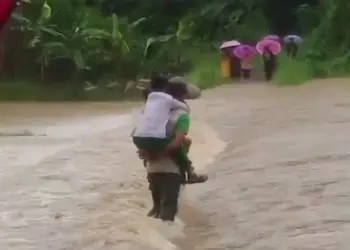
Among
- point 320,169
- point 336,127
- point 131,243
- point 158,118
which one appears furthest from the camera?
point 336,127

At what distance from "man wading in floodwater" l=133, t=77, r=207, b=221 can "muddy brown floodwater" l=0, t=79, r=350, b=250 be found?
95 millimetres

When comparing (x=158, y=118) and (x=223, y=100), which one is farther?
(x=223, y=100)

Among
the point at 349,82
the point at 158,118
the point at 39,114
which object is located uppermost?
the point at 158,118

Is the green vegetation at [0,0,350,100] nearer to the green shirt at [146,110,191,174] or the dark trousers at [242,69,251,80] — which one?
the dark trousers at [242,69,251,80]

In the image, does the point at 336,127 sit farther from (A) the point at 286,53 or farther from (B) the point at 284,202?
(A) the point at 286,53

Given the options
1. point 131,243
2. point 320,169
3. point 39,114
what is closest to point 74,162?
point 320,169

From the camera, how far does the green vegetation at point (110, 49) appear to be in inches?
462

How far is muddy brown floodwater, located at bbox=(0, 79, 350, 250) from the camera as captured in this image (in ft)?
13.0

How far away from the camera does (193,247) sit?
410 centimetres

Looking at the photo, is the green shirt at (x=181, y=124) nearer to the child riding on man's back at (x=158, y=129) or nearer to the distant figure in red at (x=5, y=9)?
the child riding on man's back at (x=158, y=129)

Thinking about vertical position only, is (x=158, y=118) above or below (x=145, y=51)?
above

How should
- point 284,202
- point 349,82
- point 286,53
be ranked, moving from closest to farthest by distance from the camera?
point 284,202 < point 349,82 < point 286,53

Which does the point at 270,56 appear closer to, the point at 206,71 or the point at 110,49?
the point at 206,71

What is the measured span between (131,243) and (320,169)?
5.26ft
